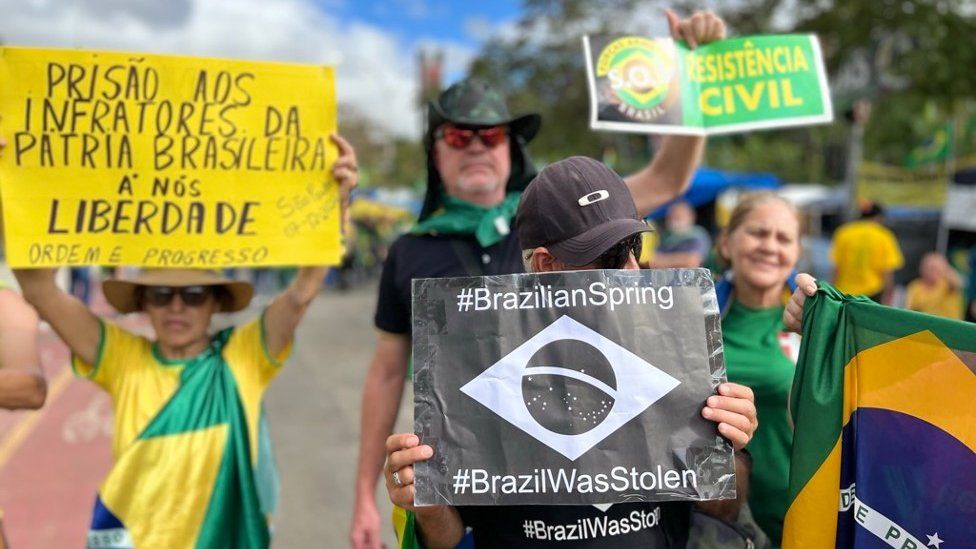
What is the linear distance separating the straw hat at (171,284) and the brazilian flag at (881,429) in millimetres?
1893

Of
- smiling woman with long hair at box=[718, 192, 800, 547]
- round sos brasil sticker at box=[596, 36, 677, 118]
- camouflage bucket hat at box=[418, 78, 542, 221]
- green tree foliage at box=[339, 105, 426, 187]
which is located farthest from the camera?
green tree foliage at box=[339, 105, 426, 187]

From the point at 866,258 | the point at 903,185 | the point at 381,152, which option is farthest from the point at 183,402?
the point at 381,152

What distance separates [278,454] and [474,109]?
4209mm

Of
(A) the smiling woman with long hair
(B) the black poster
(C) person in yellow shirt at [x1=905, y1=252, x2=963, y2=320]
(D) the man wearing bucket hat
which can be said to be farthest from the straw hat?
(C) person in yellow shirt at [x1=905, y1=252, x2=963, y2=320]

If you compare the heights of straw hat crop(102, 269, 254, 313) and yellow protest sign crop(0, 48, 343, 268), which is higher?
yellow protest sign crop(0, 48, 343, 268)

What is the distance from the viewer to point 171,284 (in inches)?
99.5

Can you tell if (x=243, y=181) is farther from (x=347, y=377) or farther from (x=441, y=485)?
(x=347, y=377)

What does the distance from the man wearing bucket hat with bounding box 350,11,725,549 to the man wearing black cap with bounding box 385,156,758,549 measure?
689 mm

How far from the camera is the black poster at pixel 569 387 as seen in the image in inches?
55.9

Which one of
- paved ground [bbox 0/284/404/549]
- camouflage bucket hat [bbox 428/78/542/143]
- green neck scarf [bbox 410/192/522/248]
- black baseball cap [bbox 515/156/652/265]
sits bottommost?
paved ground [bbox 0/284/404/549]

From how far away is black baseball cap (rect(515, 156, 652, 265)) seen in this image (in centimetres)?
152

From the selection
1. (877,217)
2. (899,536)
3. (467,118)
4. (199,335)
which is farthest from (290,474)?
(877,217)

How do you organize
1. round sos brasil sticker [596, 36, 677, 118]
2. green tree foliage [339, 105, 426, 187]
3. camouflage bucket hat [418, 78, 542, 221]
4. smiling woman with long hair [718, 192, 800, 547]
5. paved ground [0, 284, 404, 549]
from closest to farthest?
A: smiling woman with long hair [718, 192, 800, 547] < camouflage bucket hat [418, 78, 542, 221] < round sos brasil sticker [596, 36, 677, 118] < paved ground [0, 284, 404, 549] < green tree foliage [339, 105, 426, 187]

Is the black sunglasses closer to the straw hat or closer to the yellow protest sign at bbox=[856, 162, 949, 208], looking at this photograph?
the straw hat
